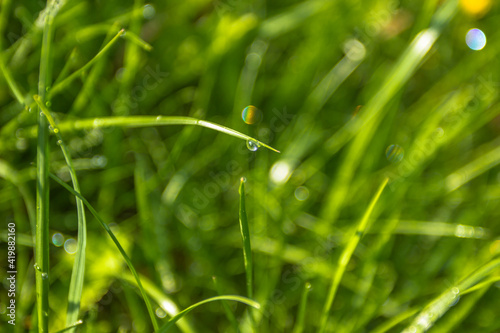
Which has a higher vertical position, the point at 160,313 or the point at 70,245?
the point at 70,245

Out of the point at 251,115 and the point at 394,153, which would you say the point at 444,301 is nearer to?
the point at 394,153

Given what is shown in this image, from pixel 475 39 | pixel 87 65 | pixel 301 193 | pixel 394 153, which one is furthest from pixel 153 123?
pixel 475 39

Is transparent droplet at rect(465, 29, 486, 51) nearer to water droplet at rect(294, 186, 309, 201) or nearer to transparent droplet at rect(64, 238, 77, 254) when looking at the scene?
water droplet at rect(294, 186, 309, 201)

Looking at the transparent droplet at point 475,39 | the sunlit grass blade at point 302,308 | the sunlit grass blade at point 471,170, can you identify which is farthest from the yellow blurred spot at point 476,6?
the sunlit grass blade at point 302,308

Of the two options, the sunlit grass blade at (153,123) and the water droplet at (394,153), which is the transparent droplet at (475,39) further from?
the sunlit grass blade at (153,123)

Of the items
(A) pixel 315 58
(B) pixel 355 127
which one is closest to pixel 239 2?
(A) pixel 315 58

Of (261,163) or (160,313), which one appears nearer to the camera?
(160,313)
